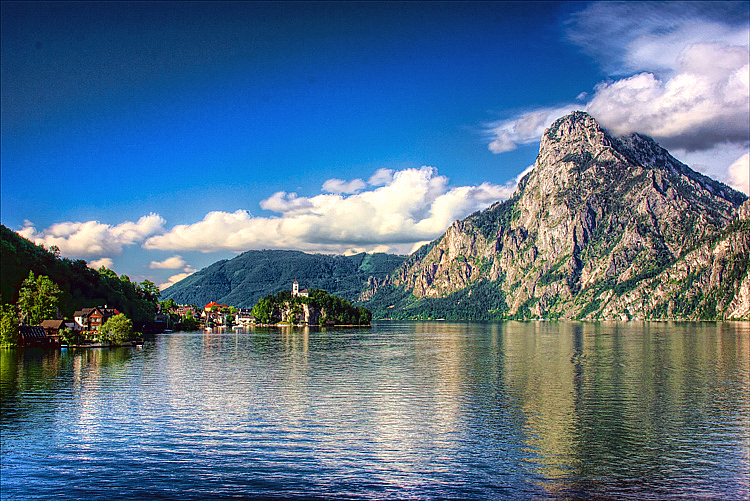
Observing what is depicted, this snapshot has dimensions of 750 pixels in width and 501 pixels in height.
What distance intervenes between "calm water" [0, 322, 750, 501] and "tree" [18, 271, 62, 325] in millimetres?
75240

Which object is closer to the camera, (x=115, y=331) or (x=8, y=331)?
(x=8, y=331)

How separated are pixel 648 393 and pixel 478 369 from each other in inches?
1168

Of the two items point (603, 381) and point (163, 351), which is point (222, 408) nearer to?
point (603, 381)

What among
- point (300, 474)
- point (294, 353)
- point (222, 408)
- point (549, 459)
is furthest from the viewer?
point (294, 353)

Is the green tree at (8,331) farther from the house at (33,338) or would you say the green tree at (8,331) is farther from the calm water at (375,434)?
the calm water at (375,434)

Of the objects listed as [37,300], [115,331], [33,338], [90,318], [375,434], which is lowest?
[375,434]

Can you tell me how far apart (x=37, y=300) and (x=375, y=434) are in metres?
142

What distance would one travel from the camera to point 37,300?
155 metres

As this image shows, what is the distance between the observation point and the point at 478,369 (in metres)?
92.1

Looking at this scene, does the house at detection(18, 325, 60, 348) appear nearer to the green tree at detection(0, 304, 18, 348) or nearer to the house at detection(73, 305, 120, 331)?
the green tree at detection(0, 304, 18, 348)

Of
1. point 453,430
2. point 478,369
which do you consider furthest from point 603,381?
point 453,430

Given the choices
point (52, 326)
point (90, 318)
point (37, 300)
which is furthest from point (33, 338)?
point (90, 318)

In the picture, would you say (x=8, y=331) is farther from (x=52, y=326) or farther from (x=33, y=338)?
(x=52, y=326)

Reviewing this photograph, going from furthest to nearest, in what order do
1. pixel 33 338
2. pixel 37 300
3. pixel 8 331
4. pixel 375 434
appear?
pixel 37 300 < pixel 33 338 < pixel 8 331 < pixel 375 434
